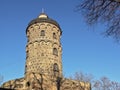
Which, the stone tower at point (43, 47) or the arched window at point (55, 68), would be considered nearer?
the stone tower at point (43, 47)

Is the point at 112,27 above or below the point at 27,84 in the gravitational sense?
below

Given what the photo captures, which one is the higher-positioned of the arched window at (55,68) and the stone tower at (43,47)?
the stone tower at (43,47)

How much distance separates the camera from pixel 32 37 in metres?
33.4

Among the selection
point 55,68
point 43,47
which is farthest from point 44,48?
point 55,68

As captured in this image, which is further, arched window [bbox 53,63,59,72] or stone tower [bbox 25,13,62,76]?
arched window [bbox 53,63,59,72]

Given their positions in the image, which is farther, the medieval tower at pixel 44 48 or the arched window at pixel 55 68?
the arched window at pixel 55 68

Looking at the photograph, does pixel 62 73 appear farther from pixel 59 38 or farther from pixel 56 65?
pixel 59 38

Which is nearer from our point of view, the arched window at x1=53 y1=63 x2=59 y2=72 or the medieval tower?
the medieval tower

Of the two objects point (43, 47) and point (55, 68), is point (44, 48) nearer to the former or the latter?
point (43, 47)

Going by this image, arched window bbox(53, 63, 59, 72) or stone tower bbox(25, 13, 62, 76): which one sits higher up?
stone tower bbox(25, 13, 62, 76)

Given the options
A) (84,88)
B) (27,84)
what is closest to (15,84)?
(27,84)

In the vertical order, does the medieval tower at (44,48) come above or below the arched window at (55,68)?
above

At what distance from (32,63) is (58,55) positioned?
3.41 meters

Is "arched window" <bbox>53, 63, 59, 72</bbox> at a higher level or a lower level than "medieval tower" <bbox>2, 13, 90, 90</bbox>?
lower
